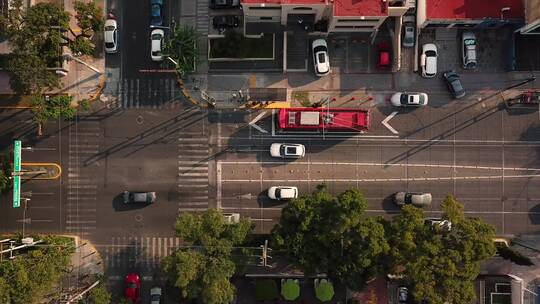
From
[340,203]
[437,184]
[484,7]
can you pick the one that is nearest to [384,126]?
[437,184]

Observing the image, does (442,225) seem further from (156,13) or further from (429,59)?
(156,13)

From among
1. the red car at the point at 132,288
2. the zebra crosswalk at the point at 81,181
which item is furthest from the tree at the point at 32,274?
the red car at the point at 132,288

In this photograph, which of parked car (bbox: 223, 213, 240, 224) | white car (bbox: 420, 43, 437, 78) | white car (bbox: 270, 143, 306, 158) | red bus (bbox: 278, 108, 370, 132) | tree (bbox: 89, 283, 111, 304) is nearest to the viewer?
tree (bbox: 89, 283, 111, 304)

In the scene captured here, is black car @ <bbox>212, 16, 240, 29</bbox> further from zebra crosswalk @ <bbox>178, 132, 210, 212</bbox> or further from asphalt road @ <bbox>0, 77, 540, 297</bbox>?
zebra crosswalk @ <bbox>178, 132, 210, 212</bbox>

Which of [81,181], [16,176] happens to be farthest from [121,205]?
[16,176]

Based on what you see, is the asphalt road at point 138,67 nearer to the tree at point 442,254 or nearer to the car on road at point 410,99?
the car on road at point 410,99

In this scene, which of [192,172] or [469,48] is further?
[192,172]

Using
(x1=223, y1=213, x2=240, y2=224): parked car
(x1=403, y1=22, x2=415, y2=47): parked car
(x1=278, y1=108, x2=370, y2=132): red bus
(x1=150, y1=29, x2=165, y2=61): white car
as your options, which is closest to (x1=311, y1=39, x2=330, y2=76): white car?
(x1=278, y1=108, x2=370, y2=132): red bus

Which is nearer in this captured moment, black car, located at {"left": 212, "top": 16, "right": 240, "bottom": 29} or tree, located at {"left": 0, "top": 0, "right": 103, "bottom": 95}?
tree, located at {"left": 0, "top": 0, "right": 103, "bottom": 95}
